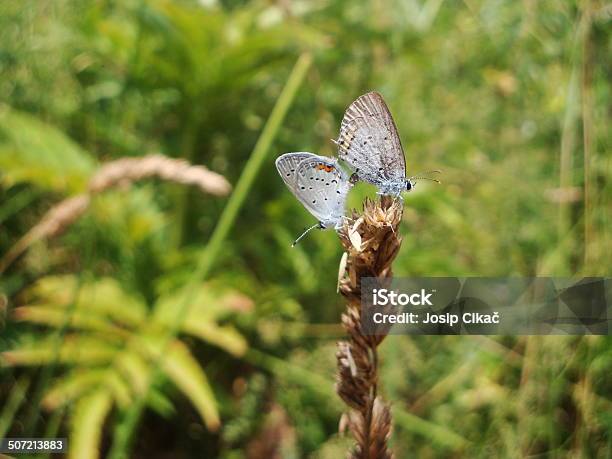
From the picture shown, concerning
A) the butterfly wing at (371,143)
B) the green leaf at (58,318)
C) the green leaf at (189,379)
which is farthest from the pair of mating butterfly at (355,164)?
the green leaf at (58,318)

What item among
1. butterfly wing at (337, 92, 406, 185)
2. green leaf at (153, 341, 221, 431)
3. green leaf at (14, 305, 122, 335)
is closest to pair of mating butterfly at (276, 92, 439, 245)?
butterfly wing at (337, 92, 406, 185)

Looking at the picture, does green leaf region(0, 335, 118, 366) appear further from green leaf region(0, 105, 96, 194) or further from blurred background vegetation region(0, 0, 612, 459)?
green leaf region(0, 105, 96, 194)

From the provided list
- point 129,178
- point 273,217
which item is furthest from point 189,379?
point 129,178

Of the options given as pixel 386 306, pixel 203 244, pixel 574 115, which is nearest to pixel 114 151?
pixel 203 244

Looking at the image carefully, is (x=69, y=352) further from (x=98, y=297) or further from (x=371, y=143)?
(x=371, y=143)

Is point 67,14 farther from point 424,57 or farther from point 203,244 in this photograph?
point 424,57

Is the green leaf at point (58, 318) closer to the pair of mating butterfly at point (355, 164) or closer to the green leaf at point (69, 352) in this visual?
the green leaf at point (69, 352)

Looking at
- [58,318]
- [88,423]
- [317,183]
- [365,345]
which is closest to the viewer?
[365,345]
